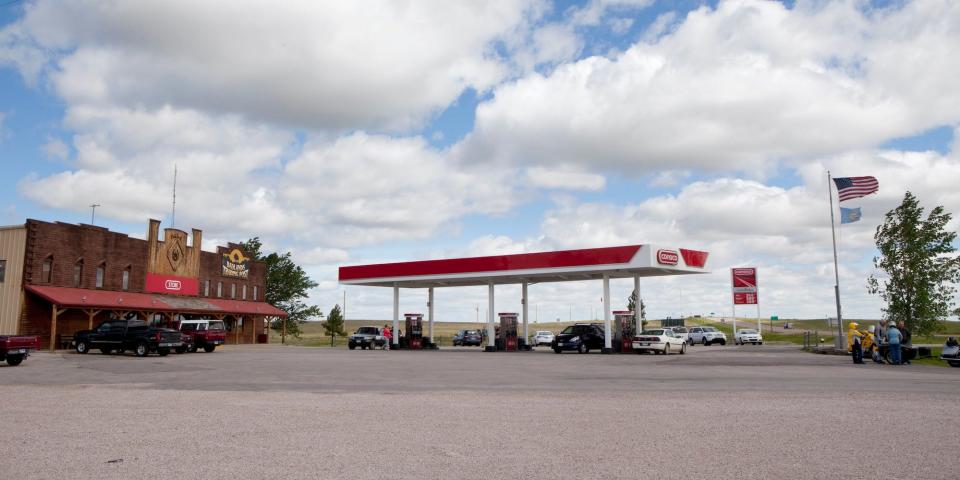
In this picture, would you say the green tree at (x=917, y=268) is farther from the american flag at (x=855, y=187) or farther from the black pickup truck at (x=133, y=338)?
the black pickup truck at (x=133, y=338)

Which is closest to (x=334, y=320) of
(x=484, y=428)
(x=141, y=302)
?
(x=141, y=302)

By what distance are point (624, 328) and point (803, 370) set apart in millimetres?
18204

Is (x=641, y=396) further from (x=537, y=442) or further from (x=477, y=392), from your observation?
(x=537, y=442)

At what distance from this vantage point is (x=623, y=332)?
40344 mm

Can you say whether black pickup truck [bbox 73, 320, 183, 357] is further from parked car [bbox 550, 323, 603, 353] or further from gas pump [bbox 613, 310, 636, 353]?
gas pump [bbox 613, 310, 636, 353]

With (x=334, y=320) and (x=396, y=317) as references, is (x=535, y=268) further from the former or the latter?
(x=334, y=320)

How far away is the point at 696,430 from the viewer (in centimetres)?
1026

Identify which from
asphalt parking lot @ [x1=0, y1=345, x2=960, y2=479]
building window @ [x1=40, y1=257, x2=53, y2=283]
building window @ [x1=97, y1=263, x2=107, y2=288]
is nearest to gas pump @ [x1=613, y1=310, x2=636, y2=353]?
asphalt parking lot @ [x1=0, y1=345, x2=960, y2=479]

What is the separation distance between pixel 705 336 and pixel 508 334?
2214 cm

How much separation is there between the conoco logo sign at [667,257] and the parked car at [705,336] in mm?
22025

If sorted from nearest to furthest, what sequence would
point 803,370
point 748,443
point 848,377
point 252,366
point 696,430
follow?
point 748,443, point 696,430, point 848,377, point 803,370, point 252,366

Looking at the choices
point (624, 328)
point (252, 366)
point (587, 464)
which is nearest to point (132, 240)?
point (252, 366)

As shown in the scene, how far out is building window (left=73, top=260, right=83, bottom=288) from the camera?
44.3 meters

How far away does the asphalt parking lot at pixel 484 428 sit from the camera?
788 cm
